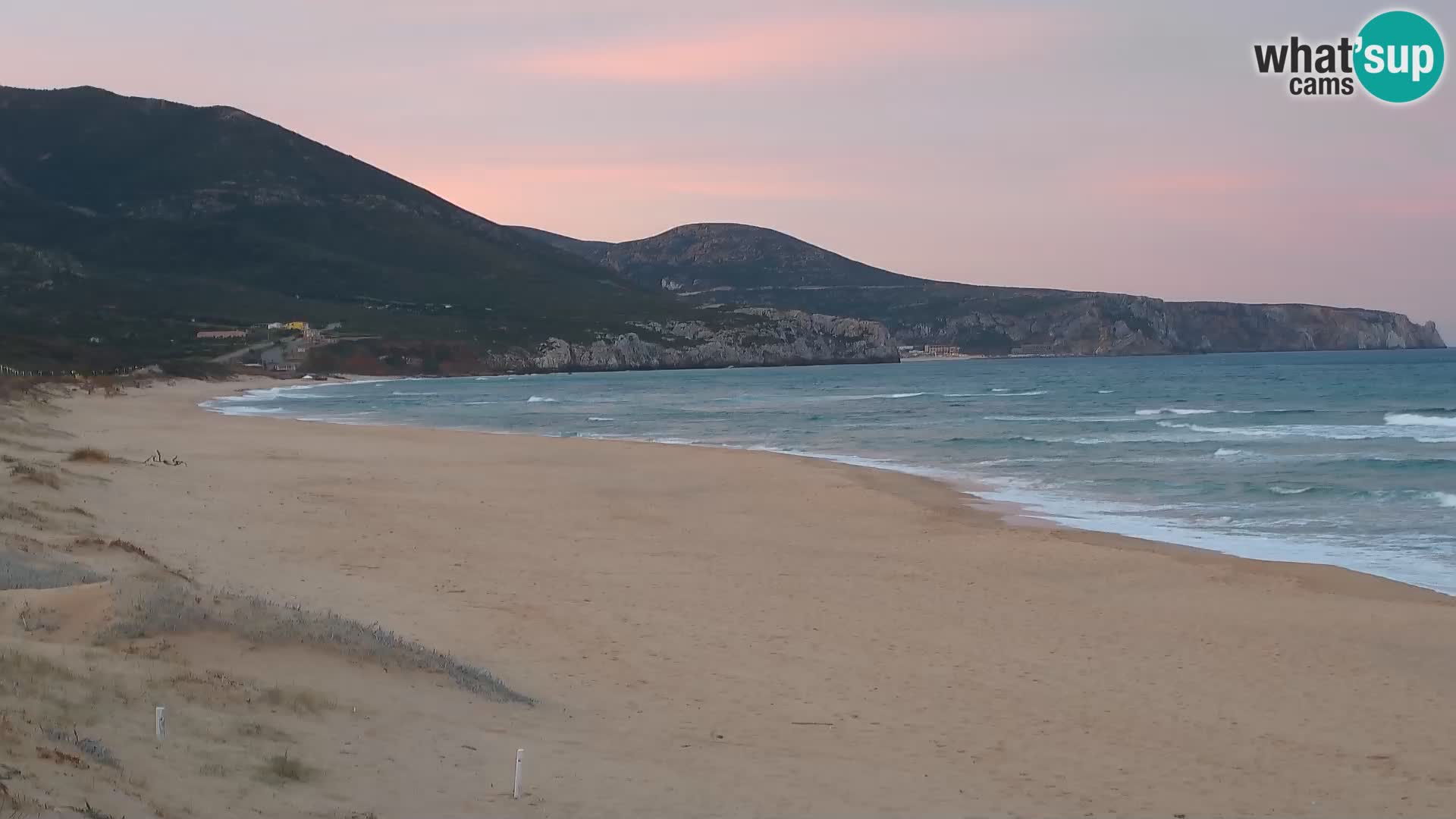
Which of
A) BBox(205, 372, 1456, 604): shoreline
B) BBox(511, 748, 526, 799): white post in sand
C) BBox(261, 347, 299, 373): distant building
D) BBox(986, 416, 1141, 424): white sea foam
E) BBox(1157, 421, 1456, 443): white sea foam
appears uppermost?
BBox(261, 347, 299, 373): distant building

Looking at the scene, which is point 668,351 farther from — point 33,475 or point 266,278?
point 33,475

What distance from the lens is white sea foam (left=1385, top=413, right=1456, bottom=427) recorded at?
4203cm

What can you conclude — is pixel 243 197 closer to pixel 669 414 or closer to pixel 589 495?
pixel 669 414

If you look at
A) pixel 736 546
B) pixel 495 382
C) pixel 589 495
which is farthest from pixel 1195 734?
pixel 495 382

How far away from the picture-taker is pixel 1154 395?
72.0 metres

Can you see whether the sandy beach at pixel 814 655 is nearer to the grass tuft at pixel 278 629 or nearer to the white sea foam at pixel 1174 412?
the grass tuft at pixel 278 629

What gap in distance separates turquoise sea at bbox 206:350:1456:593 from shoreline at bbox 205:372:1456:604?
24 centimetres

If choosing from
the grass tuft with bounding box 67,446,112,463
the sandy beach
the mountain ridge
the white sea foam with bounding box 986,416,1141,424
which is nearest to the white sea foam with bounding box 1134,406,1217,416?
the white sea foam with bounding box 986,416,1141,424

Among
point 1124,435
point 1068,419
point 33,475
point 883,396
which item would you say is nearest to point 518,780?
point 33,475

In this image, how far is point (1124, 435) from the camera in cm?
3922

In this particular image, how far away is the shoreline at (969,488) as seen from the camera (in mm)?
16469

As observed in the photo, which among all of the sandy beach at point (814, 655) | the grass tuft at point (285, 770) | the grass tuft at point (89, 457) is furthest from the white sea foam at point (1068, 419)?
the grass tuft at point (285, 770)

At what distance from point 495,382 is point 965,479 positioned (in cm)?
8938

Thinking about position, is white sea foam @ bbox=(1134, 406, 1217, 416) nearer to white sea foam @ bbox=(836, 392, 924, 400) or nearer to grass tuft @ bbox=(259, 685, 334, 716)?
white sea foam @ bbox=(836, 392, 924, 400)
